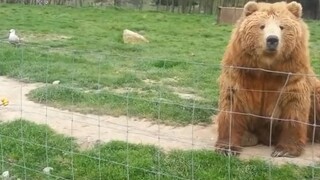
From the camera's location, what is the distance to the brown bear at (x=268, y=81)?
4703 millimetres

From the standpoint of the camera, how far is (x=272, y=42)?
15.0 ft

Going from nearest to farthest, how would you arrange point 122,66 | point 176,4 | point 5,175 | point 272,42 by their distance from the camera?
point 272,42 → point 5,175 → point 122,66 → point 176,4

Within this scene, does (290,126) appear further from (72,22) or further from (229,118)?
(72,22)

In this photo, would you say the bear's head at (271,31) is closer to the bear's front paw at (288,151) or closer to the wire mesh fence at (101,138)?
the wire mesh fence at (101,138)

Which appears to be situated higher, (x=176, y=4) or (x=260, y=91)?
(x=260, y=91)

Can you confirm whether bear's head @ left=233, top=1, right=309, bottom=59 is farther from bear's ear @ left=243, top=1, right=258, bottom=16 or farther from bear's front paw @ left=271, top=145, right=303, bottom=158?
bear's front paw @ left=271, top=145, right=303, bottom=158

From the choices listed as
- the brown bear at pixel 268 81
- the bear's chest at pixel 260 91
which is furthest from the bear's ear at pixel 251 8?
the bear's chest at pixel 260 91

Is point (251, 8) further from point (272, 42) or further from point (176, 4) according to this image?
point (176, 4)

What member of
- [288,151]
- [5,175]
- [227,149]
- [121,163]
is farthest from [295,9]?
[5,175]

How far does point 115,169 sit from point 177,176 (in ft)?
1.66

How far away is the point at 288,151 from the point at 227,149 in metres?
0.50

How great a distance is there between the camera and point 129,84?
305 inches

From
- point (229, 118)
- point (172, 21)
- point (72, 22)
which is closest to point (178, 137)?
point (229, 118)

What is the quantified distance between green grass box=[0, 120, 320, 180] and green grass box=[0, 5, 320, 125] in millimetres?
476
